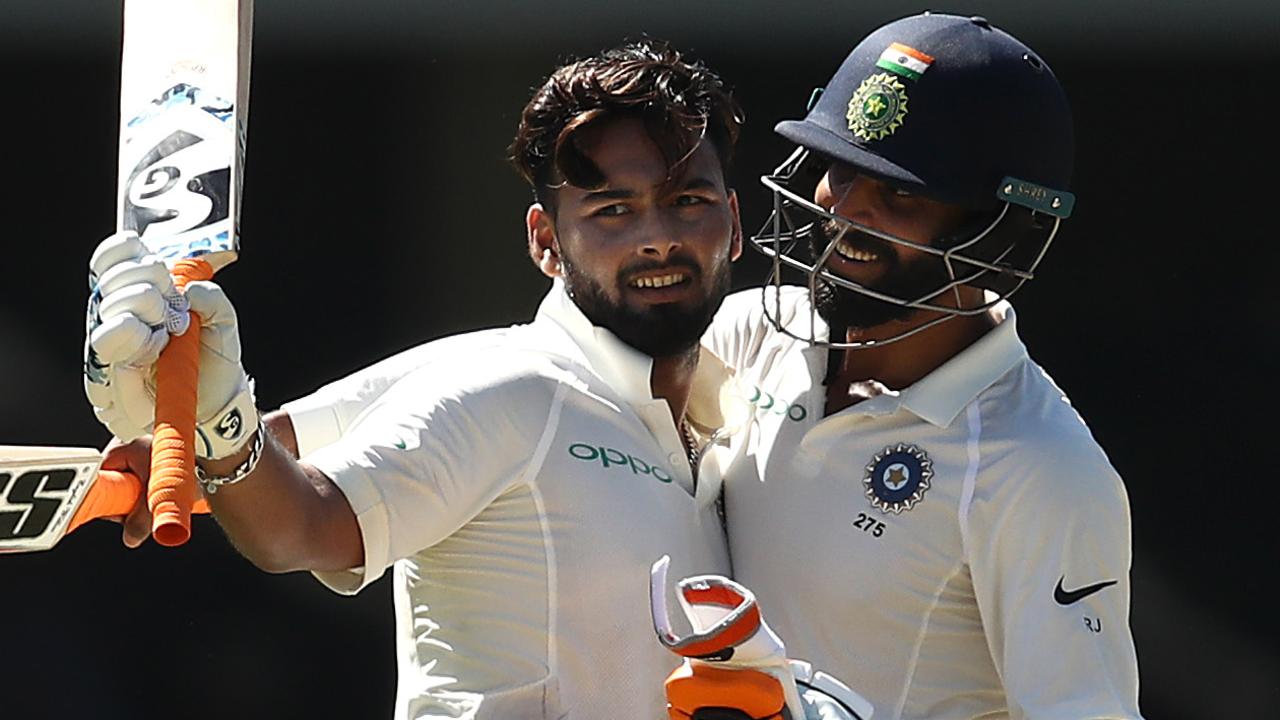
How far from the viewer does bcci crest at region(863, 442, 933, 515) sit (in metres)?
2.44

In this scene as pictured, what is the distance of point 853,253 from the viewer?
2.53m

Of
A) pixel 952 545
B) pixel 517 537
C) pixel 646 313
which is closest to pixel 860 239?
pixel 646 313

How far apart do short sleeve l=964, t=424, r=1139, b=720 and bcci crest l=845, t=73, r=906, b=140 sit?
40 cm

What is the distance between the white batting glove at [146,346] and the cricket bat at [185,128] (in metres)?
0.11

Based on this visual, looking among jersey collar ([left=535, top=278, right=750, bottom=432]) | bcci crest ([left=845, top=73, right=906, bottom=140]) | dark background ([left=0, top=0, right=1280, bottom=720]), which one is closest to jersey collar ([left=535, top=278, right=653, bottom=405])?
jersey collar ([left=535, top=278, right=750, bottom=432])

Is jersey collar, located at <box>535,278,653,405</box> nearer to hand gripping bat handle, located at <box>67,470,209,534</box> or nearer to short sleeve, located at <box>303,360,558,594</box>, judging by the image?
short sleeve, located at <box>303,360,558,594</box>

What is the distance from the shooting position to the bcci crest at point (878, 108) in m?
2.51

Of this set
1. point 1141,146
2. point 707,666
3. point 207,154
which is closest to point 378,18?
point 1141,146

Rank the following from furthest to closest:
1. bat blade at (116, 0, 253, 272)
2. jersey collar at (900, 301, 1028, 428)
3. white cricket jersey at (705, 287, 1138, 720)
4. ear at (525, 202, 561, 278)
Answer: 1. ear at (525, 202, 561, 278)
2. jersey collar at (900, 301, 1028, 428)
3. white cricket jersey at (705, 287, 1138, 720)
4. bat blade at (116, 0, 253, 272)

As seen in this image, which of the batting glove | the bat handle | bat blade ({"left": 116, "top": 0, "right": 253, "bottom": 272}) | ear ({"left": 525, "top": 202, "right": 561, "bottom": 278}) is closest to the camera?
the bat handle

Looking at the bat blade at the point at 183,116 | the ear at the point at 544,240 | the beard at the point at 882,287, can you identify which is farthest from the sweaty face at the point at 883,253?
the bat blade at the point at 183,116

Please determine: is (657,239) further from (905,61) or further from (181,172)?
(181,172)

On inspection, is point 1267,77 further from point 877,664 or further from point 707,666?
point 707,666

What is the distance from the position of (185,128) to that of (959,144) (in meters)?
0.85
